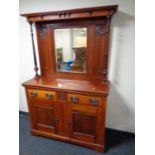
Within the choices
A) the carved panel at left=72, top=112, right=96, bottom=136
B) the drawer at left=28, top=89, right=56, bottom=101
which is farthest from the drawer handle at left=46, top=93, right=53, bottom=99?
the carved panel at left=72, top=112, right=96, bottom=136

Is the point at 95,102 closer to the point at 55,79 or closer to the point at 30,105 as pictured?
the point at 55,79

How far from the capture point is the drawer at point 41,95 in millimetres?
1806

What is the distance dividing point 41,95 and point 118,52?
1.25m

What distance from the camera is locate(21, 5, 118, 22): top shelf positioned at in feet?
4.98

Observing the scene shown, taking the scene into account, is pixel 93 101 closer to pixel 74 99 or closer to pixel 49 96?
pixel 74 99

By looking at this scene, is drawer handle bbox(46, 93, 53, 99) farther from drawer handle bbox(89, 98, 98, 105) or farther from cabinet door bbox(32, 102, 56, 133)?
drawer handle bbox(89, 98, 98, 105)

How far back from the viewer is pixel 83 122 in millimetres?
1763

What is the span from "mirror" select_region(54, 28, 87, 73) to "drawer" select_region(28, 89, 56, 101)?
465 millimetres

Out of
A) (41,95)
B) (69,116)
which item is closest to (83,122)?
(69,116)

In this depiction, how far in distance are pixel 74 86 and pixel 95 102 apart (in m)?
0.35

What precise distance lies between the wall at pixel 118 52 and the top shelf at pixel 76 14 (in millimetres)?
221

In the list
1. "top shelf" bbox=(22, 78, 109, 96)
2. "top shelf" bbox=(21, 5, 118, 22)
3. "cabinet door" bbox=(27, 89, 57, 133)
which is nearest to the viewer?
"top shelf" bbox=(21, 5, 118, 22)
